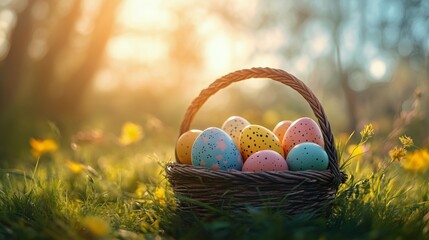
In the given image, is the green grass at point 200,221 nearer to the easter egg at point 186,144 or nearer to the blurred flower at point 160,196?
the blurred flower at point 160,196

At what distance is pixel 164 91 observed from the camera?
47.6ft

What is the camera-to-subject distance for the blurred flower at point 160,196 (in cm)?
244

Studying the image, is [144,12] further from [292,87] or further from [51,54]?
[292,87]

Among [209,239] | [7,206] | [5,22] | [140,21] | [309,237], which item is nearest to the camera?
[309,237]

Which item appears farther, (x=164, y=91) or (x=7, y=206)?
(x=164, y=91)

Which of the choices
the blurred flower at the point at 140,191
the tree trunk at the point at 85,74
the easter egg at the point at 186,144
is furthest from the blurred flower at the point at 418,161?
the tree trunk at the point at 85,74

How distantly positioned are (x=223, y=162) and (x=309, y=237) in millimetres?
681

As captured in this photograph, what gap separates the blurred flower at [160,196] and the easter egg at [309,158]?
666 mm

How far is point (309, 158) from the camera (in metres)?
2.23

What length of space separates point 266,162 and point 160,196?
0.61 metres

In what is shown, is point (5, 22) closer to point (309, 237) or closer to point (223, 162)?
point (223, 162)

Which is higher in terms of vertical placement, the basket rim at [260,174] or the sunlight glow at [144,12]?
the sunlight glow at [144,12]

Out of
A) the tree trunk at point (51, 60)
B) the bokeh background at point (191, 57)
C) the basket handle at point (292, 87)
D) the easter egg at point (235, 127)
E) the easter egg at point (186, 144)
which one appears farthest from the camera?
the tree trunk at point (51, 60)

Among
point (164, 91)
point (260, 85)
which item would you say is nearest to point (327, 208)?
point (260, 85)
